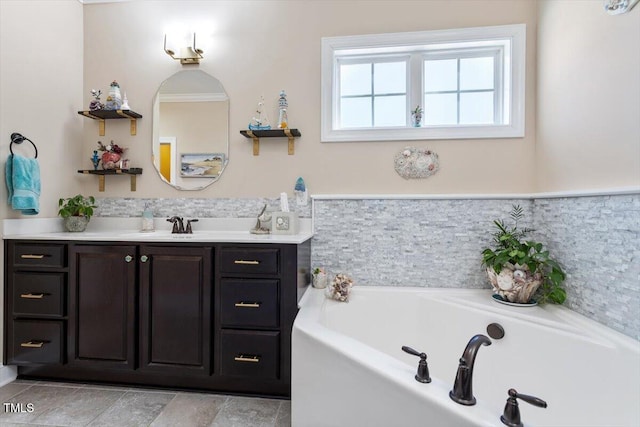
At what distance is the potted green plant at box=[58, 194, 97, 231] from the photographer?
89.1 inches

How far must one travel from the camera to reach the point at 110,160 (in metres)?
2.44

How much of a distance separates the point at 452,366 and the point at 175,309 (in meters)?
1.62

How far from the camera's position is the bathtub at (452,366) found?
1.05m

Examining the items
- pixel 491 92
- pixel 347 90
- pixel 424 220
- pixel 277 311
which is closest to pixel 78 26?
pixel 347 90

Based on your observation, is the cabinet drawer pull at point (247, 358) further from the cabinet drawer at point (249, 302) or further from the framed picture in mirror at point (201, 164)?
the framed picture in mirror at point (201, 164)

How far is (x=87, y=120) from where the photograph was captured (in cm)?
255

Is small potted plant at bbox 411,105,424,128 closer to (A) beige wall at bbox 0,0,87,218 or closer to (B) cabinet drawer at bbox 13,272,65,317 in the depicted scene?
(B) cabinet drawer at bbox 13,272,65,317

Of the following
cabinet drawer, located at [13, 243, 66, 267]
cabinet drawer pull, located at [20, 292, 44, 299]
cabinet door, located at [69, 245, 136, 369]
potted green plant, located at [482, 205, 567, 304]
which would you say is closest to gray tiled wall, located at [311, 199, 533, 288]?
potted green plant, located at [482, 205, 567, 304]

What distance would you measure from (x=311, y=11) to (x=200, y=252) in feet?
6.27

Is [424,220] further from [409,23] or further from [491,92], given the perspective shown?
[409,23]

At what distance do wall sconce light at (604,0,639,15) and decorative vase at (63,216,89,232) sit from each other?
335 centimetres

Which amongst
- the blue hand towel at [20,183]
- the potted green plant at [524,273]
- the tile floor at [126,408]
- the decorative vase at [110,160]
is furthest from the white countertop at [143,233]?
the potted green plant at [524,273]

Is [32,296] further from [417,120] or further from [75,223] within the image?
[417,120]

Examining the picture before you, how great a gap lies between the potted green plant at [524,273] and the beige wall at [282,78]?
0.50 metres
